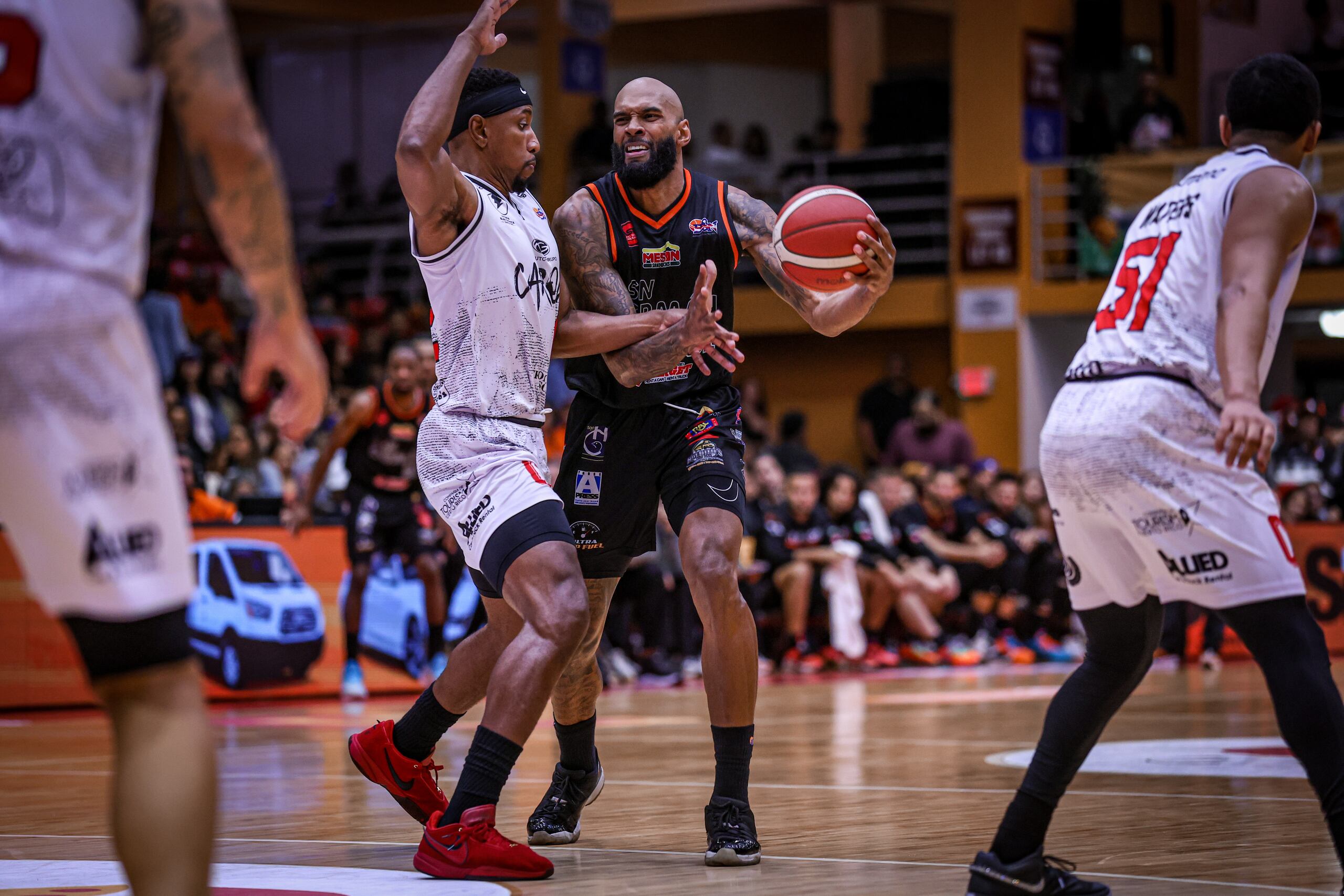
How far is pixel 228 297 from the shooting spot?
20.9m

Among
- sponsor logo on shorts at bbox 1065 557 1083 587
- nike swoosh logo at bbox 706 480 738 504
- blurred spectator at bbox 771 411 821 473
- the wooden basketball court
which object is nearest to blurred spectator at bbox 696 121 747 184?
blurred spectator at bbox 771 411 821 473

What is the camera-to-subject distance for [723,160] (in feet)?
77.7

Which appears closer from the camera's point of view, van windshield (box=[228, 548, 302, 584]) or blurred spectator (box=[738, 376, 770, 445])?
van windshield (box=[228, 548, 302, 584])

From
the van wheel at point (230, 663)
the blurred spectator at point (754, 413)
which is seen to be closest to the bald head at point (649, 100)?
the van wheel at point (230, 663)

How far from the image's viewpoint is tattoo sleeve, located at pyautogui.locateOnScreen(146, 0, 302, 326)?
9.39ft

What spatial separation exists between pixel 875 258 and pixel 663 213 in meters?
0.76

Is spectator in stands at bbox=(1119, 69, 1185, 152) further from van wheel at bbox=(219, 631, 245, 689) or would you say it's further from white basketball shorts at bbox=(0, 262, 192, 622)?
white basketball shorts at bbox=(0, 262, 192, 622)

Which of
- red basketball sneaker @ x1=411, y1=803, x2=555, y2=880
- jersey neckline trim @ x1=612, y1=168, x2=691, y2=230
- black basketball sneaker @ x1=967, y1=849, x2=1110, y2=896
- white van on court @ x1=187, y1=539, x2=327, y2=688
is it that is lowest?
white van on court @ x1=187, y1=539, x2=327, y2=688

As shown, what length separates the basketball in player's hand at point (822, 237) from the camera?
17.3 feet

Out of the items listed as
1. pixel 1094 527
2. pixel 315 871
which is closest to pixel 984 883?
pixel 1094 527

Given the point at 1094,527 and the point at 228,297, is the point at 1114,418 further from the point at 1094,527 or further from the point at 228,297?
the point at 228,297

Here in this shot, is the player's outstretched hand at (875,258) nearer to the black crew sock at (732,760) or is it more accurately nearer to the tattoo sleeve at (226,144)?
the black crew sock at (732,760)

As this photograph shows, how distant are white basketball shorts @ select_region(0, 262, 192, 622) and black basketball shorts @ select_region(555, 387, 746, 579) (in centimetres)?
265

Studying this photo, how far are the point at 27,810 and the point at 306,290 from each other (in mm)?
16381
